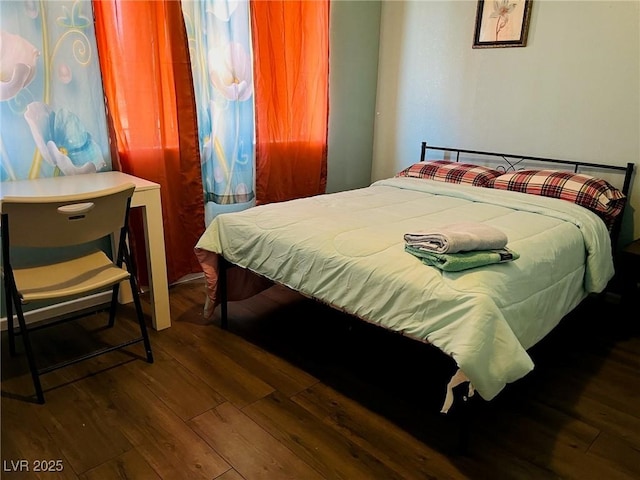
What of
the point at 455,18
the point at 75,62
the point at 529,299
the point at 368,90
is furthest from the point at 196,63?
the point at 529,299

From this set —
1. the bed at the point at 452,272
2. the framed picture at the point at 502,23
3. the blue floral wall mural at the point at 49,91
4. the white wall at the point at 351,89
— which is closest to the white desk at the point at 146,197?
the blue floral wall mural at the point at 49,91

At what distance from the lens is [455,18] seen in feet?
11.2

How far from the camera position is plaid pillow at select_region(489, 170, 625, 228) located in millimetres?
2619

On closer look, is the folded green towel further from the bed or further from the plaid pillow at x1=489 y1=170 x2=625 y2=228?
the plaid pillow at x1=489 y1=170 x2=625 y2=228

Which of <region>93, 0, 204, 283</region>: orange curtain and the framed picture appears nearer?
<region>93, 0, 204, 283</region>: orange curtain

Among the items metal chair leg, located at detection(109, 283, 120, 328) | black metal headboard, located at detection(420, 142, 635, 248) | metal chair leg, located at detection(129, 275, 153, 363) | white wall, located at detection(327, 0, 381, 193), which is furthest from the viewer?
white wall, located at detection(327, 0, 381, 193)

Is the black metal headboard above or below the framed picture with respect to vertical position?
below

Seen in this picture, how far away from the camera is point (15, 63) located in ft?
7.32

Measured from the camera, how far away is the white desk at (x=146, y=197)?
2.20 m

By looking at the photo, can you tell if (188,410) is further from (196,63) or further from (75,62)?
(196,63)

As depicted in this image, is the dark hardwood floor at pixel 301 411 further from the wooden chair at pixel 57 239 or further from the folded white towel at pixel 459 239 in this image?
the folded white towel at pixel 459 239

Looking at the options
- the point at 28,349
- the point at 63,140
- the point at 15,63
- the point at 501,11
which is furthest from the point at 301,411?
the point at 501,11

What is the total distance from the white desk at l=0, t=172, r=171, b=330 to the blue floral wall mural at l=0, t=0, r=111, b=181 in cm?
11

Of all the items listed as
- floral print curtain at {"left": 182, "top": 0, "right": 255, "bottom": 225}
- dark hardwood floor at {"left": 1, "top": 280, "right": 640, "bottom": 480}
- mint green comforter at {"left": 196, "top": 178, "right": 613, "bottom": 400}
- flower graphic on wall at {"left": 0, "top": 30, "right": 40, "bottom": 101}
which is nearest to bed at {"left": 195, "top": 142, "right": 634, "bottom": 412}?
mint green comforter at {"left": 196, "top": 178, "right": 613, "bottom": 400}
